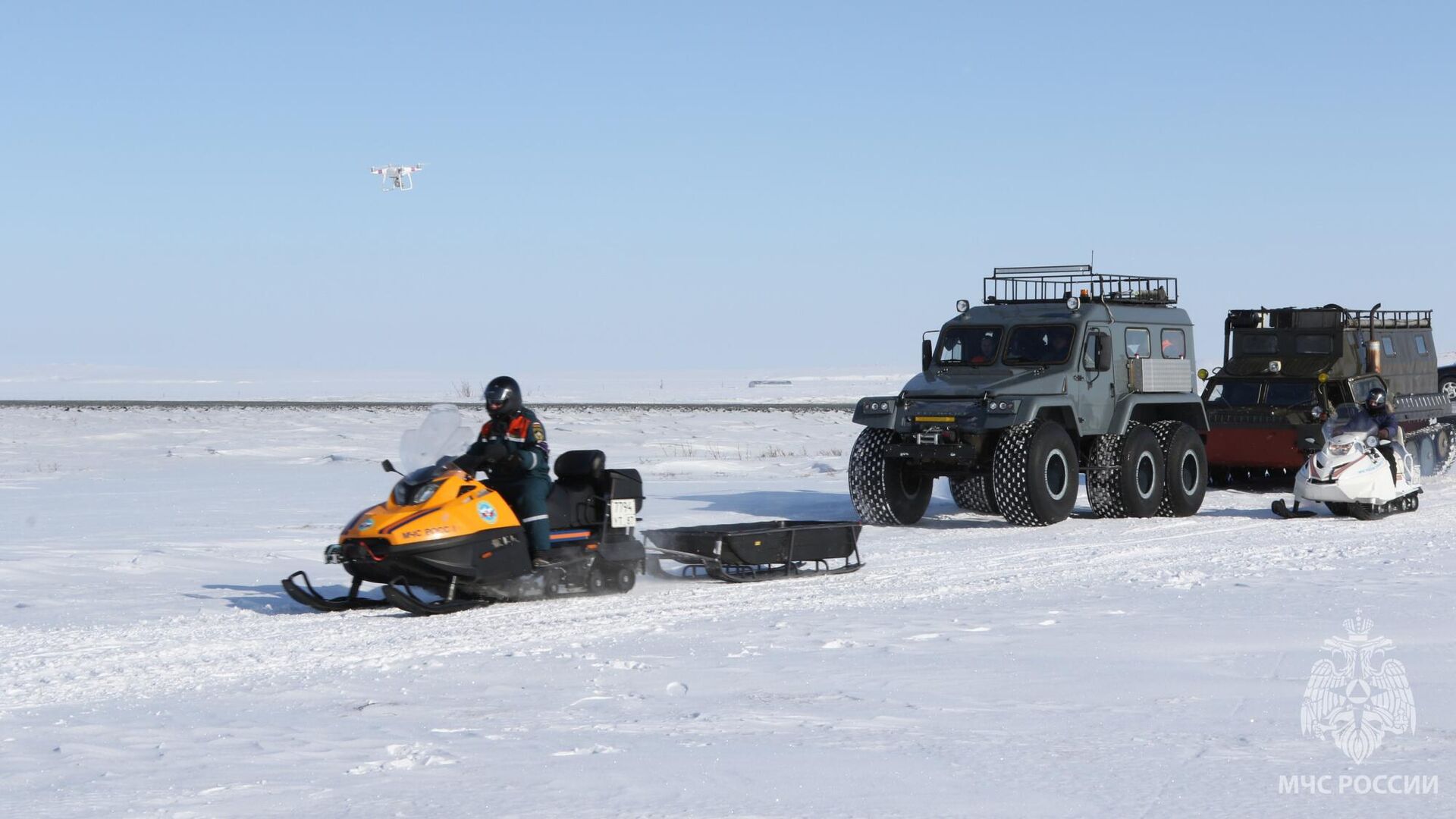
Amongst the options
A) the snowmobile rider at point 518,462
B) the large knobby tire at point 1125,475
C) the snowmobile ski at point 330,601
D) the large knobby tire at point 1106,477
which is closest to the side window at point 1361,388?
the large knobby tire at point 1125,475

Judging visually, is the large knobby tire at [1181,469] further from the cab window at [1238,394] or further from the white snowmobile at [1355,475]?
the cab window at [1238,394]

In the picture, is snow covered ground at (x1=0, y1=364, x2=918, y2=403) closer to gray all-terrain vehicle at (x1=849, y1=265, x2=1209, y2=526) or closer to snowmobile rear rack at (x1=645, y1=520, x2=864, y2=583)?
gray all-terrain vehicle at (x1=849, y1=265, x2=1209, y2=526)

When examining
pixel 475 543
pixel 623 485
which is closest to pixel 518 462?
pixel 475 543

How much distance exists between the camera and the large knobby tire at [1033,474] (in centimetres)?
1482

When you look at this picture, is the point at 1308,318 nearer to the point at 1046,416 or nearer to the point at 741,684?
the point at 1046,416

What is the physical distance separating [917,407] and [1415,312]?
11.1 metres

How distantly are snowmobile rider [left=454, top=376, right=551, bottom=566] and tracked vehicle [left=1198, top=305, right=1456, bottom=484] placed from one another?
1126 cm

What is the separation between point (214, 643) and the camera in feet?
27.4

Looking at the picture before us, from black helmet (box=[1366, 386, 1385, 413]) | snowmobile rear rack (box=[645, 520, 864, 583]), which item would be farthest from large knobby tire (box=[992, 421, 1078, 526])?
black helmet (box=[1366, 386, 1385, 413])

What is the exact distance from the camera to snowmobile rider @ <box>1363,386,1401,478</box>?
16.2 meters

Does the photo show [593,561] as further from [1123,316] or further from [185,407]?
[185,407]

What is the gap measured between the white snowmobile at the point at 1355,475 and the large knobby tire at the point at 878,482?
3858mm

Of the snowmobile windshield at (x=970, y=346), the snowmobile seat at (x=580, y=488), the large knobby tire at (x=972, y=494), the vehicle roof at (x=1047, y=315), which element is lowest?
the large knobby tire at (x=972, y=494)

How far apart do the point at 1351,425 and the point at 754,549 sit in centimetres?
797
